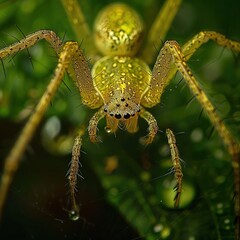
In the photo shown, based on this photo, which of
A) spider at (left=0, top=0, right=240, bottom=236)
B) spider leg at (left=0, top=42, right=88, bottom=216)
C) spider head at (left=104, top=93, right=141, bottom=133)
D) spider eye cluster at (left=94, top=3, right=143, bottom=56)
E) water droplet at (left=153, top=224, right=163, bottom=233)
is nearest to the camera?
spider leg at (left=0, top=42, right=88, bottom=216)

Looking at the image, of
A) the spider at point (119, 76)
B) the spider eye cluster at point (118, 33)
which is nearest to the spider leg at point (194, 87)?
the spider at point (119, 76)

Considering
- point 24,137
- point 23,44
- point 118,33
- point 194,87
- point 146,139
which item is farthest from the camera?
point 118,33

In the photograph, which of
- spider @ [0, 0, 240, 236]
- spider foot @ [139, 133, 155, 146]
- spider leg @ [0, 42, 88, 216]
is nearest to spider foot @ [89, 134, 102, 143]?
spider @ [0, 0, 240, 236]

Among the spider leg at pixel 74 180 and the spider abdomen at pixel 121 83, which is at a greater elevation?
the spider abdomen at pixel 121 83

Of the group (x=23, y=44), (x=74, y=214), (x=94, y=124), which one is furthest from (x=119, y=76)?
(x=74, y=214)

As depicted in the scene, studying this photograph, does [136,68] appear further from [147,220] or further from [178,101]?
[147,220]

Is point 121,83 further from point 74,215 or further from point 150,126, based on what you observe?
point 74,215

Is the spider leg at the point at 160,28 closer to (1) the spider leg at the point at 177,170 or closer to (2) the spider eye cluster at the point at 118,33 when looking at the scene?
(2) the spider eye cluster at the point at 118,33

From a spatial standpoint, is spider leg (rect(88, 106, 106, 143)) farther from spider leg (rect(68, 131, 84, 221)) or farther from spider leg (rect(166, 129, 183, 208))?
spider leg (rect(166, 129, 183, 208))

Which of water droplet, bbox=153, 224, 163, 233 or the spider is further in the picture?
water droplet, bbox=153, 224, 163, 233
